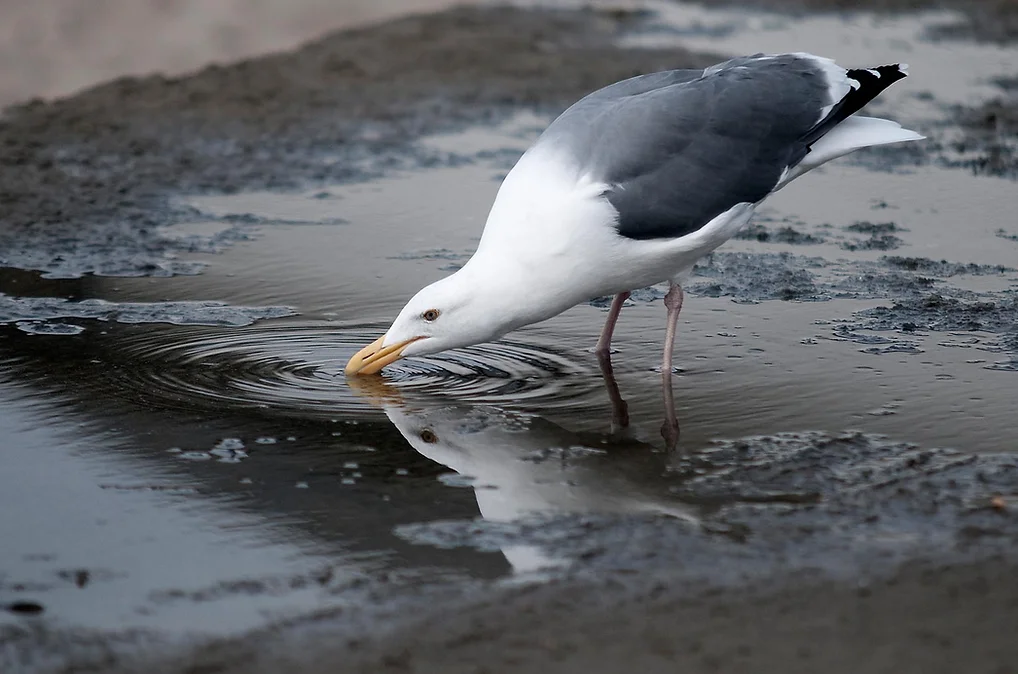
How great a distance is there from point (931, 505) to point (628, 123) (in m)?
2.01

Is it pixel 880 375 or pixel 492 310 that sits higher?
pixel 492 310

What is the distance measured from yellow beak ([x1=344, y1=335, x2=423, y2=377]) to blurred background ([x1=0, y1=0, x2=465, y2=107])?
6328mm

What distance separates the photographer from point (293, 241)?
7465 millimetres

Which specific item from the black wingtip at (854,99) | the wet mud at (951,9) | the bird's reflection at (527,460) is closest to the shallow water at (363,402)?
the bird's reflection at (527,460)

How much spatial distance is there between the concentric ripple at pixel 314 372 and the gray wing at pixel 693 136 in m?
0.73

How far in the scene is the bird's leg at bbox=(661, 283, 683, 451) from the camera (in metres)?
4.93

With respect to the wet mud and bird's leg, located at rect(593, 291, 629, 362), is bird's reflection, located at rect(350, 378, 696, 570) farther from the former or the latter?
the wet mud

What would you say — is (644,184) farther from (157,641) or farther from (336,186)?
(336,186)

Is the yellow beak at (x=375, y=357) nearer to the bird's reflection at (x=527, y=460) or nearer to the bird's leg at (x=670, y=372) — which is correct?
the bird's reflection at (x=527, y=460)

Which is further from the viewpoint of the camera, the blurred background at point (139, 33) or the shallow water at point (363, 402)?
the blurred background at point (139, 33)

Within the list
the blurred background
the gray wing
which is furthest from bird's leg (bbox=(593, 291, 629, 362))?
the blurred background

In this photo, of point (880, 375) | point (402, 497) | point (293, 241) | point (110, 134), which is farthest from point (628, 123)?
point (110, 134)

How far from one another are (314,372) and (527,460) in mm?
1244

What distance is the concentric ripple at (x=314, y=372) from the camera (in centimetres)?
524
